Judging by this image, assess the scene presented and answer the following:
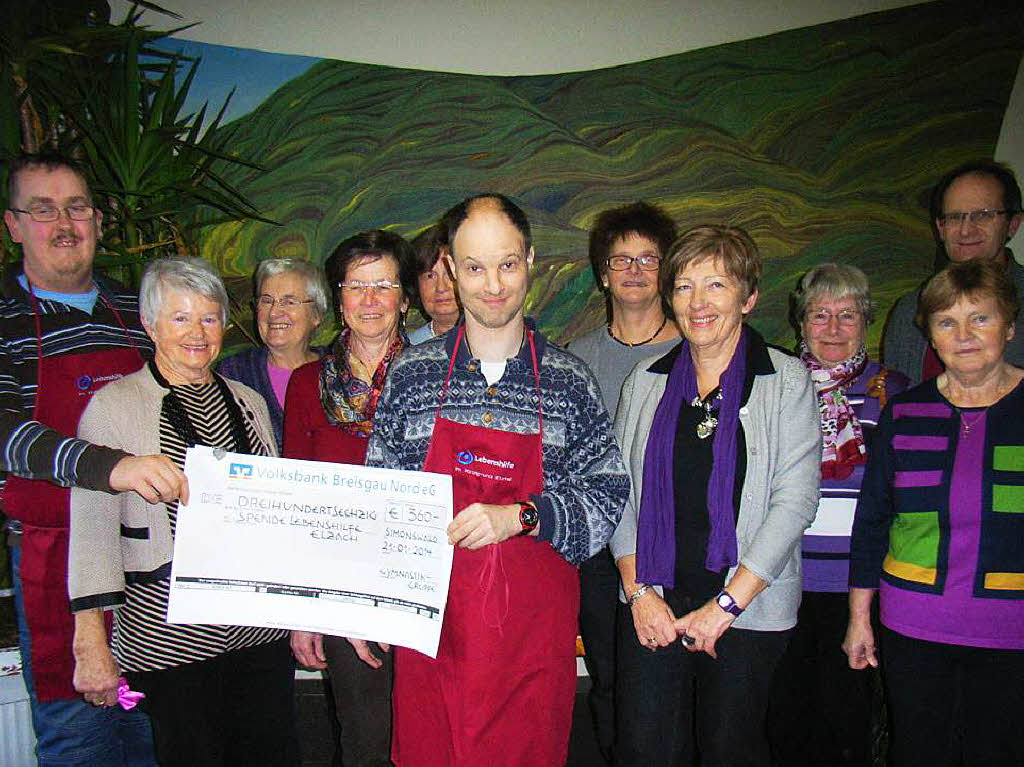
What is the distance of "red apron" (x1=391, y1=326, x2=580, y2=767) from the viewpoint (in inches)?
66.0

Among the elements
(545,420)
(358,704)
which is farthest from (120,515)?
(545,420)

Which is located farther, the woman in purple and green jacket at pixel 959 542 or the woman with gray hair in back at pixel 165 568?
the woman in purple and green jacket at pixel 959 542

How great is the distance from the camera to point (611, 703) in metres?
2.65

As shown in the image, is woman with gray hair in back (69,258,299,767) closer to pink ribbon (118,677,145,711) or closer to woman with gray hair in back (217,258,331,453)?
pink ribbon (118,677,145,711)

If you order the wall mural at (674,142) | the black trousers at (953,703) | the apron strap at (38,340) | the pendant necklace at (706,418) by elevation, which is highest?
the wall mural at (674,142)

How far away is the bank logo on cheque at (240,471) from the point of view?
5.64ft

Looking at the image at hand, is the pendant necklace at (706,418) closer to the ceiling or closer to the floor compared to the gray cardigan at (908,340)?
closer to the floor

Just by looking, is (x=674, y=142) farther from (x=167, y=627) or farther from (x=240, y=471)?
(x=167, y=627)

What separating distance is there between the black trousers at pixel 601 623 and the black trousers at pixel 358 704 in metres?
0.82

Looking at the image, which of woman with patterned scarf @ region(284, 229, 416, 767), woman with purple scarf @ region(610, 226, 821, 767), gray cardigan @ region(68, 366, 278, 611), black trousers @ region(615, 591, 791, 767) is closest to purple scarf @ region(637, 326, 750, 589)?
woman with purple scarf @ region(610, 226, 821, 767)

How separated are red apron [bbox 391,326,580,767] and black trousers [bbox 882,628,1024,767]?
3.26 feet

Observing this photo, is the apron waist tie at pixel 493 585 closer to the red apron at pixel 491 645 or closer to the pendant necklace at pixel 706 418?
the red apron at pixel 491 645

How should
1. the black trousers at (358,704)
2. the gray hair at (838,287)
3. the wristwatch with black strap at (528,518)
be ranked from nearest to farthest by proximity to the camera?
the wristwatch with black strap at (528,518), the black trousers at (358,704), the gray hair at (838,287)

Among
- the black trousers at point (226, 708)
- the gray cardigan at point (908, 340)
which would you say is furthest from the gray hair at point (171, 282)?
the gray cardigan at point (908, 340)
